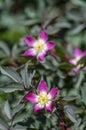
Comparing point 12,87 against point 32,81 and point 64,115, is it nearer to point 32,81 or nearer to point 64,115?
point 32,81

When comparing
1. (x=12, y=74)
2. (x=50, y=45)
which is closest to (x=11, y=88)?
(x=12, y=74)

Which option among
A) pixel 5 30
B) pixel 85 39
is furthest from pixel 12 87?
pixel 5 30

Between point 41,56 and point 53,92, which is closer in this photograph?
point 53,92

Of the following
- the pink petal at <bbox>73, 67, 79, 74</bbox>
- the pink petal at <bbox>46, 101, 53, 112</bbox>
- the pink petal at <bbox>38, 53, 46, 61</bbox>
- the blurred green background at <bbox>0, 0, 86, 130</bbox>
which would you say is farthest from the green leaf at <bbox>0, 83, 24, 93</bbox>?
the pink petal at <bbox>73, 67, 79, 74</bbox>

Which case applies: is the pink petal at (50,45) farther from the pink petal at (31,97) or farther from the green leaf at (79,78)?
the pink petal at (31,97)

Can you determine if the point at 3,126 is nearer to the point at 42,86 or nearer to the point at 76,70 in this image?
the point at 42,86

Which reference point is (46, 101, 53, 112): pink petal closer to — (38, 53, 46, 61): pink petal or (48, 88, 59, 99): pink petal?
(48, 88, 59, 99): pink petal

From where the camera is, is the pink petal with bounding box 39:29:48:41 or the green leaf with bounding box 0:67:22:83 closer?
the green leaf with bounding box 0:67:22:83
